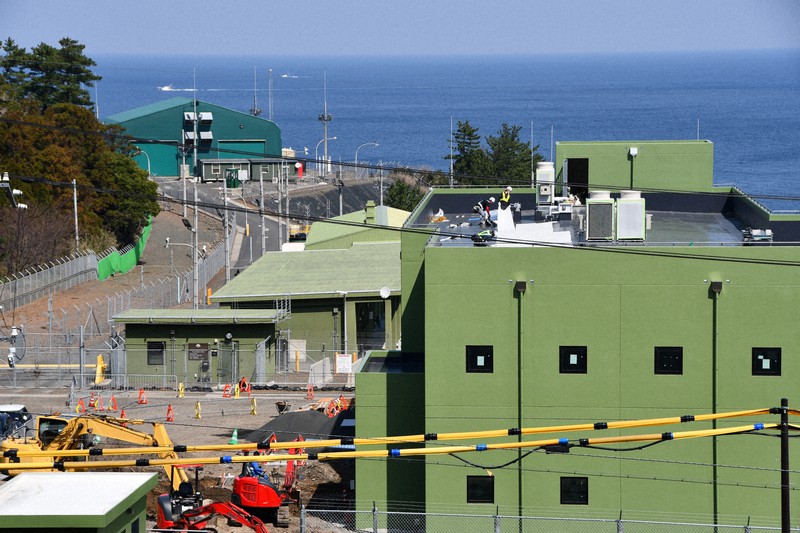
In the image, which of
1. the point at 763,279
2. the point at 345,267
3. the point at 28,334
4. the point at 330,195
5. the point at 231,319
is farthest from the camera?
the point at 330,195

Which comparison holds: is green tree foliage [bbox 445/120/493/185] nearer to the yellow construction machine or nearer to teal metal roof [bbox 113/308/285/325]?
teal metal roof [bbox 113/308/285/325]

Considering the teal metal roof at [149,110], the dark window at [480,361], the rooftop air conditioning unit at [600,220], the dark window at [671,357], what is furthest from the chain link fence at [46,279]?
the teal metal roof at [149,110]

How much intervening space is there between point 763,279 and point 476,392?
7038mm

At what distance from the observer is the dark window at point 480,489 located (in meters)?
30.4

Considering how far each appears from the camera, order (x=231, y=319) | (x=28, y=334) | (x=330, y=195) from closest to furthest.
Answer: (x=231, y=319), (x=28, y=334), (x=330, y=195)

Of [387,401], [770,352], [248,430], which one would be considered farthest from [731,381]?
[248,430]

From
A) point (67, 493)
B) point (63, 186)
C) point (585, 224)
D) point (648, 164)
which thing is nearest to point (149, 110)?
point (63, 186)

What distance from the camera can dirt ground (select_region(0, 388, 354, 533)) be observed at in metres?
34.1

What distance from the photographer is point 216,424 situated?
42312 millimetres

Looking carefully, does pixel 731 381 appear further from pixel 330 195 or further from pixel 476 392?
pixel 330 195

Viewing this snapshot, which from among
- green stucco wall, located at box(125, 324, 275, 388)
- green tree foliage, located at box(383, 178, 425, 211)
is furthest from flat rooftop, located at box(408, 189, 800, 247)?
green tree foliage, located at box(383, 178, 425, 211)

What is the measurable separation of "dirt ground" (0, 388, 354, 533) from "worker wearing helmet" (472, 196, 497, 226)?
7786 millimetres

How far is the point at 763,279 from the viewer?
29453 millimetres

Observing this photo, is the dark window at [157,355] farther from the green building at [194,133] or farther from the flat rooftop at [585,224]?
the green building at [194,133]
